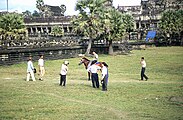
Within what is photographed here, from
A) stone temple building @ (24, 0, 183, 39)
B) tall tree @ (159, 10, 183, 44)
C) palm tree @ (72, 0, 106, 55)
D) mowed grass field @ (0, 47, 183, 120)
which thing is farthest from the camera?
stone temple building @ (24, 0, 183, 39)

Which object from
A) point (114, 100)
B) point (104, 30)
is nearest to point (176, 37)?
point (104, 30)

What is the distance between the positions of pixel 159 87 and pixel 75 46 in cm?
2816

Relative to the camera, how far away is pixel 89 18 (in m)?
46.7

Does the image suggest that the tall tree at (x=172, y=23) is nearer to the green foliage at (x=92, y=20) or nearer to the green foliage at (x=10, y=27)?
the green foliage at (x=92, y=20)

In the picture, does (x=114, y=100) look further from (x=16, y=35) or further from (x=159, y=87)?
(x=16, y=35)

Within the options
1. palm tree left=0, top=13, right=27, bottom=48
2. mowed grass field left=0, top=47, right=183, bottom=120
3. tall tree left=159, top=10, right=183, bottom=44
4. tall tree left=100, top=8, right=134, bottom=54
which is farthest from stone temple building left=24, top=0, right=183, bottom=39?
mowed grass field left=0, top=47, right=183, bottom=120

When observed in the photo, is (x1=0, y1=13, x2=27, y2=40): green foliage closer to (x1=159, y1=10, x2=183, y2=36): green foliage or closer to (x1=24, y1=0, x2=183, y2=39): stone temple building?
(x1=159, y1=10, x2=183, y2=36): green foliage

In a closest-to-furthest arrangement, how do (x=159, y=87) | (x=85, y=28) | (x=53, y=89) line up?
(x=53, y=89) < (x=159, y=87) < (x=85, y=28)

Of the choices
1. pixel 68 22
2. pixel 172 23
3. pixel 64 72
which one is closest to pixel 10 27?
pixel 64 72

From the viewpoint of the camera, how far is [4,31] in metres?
46.5

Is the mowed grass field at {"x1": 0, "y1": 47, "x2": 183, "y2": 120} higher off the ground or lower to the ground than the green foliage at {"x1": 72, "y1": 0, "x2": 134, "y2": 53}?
lower

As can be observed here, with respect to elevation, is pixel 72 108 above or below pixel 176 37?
below

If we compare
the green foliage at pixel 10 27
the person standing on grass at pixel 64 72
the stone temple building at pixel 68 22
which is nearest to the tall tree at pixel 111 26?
the green foliage at pixel 10 27

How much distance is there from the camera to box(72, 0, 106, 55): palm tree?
4631 cm
